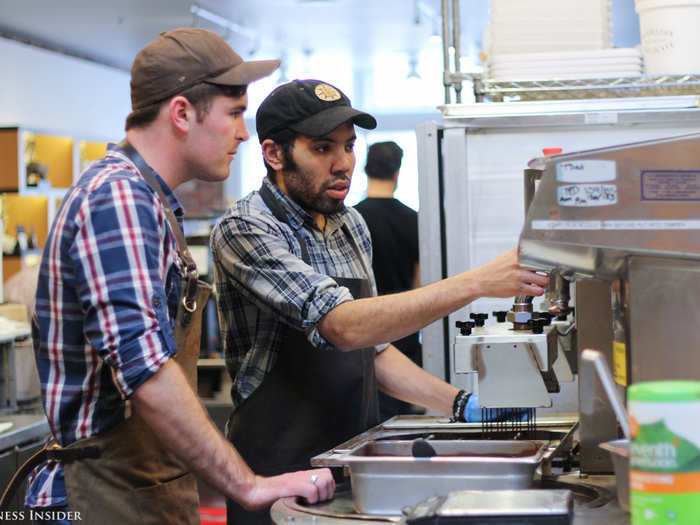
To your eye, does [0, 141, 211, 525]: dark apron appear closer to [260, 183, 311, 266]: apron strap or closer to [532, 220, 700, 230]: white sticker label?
[260, 183, 311, 266]: apron strap

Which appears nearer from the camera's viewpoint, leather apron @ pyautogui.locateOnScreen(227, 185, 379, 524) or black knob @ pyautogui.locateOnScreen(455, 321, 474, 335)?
black knob @ pyautogui.locateOnScreen(455, 321, 474, 335)

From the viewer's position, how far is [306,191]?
212cm

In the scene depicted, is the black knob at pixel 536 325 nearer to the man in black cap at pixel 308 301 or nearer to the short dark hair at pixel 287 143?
the man in black cap at pixel 308 301

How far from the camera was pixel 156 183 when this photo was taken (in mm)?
1642

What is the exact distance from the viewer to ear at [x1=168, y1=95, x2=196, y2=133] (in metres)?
1.67

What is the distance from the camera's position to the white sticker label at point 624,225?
1273mm

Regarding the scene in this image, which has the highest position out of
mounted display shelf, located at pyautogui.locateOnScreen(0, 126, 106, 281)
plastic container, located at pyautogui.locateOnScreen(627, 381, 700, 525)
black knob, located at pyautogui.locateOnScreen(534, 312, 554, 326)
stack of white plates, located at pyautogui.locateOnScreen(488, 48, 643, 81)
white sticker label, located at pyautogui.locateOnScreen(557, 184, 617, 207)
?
mounted display shelf, located at pyautogui.locateOnScreen(0, 126, 106, 281)

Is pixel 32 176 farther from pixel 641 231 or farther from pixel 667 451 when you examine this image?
pixel 667 451

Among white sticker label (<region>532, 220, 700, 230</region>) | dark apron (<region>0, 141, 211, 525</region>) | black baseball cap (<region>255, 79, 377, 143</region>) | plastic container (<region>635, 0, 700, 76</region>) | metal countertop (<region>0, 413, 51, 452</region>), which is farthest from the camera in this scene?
metal countertop (<region>0, 413, 51, 452</region>)

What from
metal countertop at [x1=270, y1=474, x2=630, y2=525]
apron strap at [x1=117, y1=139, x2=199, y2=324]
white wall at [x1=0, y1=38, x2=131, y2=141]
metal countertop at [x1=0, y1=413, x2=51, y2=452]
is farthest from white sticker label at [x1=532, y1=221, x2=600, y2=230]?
white wall at [x1=0, y1=38, x2=131, y2=141]

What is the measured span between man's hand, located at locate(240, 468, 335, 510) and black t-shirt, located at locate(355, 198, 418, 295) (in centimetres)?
255

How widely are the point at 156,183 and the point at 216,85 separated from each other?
0.22 m

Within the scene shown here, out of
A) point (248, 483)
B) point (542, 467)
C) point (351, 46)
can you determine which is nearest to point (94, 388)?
point (248, 483)

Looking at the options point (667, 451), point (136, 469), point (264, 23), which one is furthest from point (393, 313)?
point (264, 23)
